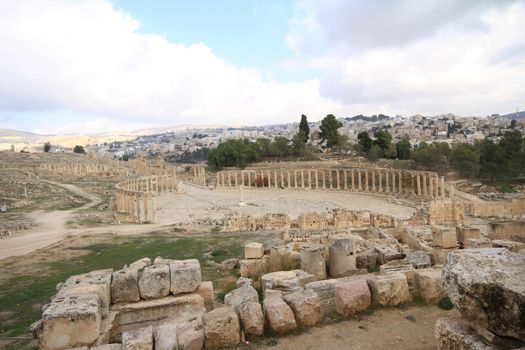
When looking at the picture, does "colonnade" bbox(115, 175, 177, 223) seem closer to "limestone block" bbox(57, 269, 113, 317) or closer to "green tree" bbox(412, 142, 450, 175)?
"limestone block" bbox(57, 269, 113, 317)

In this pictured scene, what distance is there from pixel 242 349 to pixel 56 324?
363 centimetres

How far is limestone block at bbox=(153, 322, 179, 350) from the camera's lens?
7.26 meters

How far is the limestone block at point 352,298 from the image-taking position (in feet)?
29.0

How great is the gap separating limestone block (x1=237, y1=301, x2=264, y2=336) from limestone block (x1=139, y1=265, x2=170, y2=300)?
7.77ft

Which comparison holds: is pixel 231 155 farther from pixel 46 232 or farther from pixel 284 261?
pixel 284 261

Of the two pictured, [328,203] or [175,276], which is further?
[328,203]

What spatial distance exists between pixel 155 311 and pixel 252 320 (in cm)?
271

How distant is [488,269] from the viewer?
5375 mm

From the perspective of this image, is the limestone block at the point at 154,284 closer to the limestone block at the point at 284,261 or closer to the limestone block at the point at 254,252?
the limestone block at the point at 284,261

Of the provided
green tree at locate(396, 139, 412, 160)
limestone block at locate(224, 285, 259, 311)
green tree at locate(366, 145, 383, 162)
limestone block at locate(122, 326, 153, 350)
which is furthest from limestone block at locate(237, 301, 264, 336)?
→ green tree at locate(396, 139, 412, 160)

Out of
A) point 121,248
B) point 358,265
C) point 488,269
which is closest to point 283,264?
point 358,265

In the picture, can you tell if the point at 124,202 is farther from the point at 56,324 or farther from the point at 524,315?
the point at 524,315

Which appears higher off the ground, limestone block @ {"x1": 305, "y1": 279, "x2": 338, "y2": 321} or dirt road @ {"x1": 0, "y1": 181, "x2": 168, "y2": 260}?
limestone block @ {"x1": 305, "y1": 279, "x2": 338, "y2": 321}

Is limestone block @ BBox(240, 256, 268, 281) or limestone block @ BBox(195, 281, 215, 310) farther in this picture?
limestone block @ BBox(240, 256, 268, 281)
